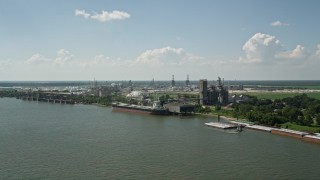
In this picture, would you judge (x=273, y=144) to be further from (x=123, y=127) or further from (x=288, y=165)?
(x=123, y=127)

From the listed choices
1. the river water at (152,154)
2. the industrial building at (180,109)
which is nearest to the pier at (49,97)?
the industrial building at (180,109)

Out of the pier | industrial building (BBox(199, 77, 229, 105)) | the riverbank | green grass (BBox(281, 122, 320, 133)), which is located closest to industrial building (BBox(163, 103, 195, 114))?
industrial building (BBox(199, 77, 229, 105))

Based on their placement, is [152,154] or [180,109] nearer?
[152,154]

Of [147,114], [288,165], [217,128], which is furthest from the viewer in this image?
[147,114]

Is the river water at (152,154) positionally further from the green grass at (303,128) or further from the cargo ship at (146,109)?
the cargo ship at (146,109)

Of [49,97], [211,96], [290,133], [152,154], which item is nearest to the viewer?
[152,154]

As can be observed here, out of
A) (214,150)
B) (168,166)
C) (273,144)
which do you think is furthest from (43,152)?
(273,144)

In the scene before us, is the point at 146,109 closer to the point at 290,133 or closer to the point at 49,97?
the point at 290,133

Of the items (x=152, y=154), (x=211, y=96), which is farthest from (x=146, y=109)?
(x=152, y=154)
